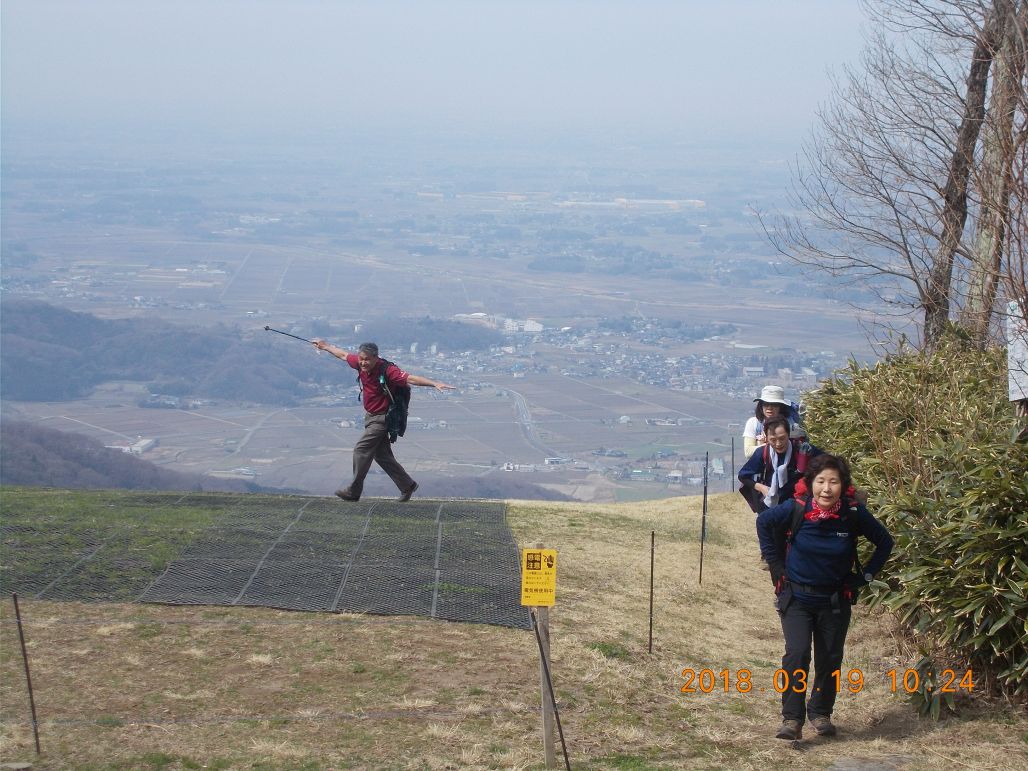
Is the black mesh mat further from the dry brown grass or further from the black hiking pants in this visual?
the black hiking pants

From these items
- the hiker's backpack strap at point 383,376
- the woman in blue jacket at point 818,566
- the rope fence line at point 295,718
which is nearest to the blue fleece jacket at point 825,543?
the woman in blue jacket at point 818,566

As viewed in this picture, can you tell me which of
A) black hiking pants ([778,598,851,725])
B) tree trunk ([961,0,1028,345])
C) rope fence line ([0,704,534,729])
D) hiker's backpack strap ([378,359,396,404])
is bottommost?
rope fence line ([0,704,534,729])

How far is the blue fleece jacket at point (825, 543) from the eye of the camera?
695cm

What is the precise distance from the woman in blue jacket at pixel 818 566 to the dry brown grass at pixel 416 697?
433 millimetres

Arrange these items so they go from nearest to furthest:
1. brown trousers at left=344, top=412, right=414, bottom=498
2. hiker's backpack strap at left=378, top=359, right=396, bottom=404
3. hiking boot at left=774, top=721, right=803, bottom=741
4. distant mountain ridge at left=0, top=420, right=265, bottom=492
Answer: hiking boot at left=774, top=721, right=803, bottom=741, hiker's backpack strap at left=378, top=359, right=396, bottom=404, brown trousers at left=344, top=412, right=414, bottom=498, distant mountain ridge at left=0, top=420, right=265, bottom=492

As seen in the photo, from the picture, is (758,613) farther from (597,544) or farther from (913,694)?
(913,694)

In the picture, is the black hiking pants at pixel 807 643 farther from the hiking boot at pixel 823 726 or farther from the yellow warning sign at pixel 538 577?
the yellow warning sign at pixel 538 577

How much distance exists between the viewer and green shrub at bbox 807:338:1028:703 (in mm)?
7414

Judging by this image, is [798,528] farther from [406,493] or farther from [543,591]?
[406,493]

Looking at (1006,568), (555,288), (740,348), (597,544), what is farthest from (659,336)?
(1006,568)
